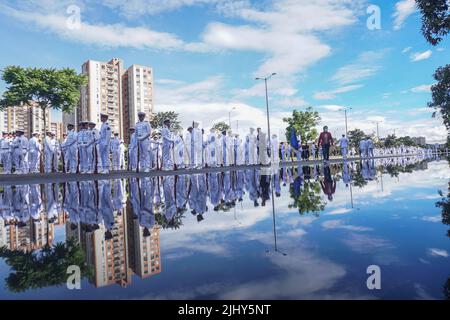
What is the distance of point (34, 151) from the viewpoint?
1831 cm

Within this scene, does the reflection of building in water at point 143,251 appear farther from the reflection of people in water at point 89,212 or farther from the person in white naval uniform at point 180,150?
the person in white naval uniform at point 180,150

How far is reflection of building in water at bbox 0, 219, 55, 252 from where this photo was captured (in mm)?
3996

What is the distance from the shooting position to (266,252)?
328cm

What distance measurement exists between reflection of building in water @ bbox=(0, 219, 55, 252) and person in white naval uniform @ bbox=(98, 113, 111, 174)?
9.12 metres

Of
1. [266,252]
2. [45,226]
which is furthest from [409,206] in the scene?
[45,226]

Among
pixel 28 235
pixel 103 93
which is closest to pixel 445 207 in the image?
pixel 28 235

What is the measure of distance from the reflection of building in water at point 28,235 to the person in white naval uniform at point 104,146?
912 centimetres

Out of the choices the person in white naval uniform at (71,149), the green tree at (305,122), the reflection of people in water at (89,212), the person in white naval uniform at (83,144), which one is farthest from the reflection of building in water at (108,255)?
the green tree at (305,122)

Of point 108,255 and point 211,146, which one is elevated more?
point 211,146

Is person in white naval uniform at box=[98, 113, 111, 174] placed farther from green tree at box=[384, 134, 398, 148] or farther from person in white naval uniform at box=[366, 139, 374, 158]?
green tree at box=[384, 134, 398, 148]

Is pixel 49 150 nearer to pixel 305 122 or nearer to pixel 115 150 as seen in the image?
pixel 115 150

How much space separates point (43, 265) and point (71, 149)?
14.1 metres

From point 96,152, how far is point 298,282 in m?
13.7

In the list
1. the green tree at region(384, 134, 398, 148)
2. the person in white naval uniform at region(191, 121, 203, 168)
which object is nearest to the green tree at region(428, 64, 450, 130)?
the person in white naval uniform at region(191, 121, 203, 168)
